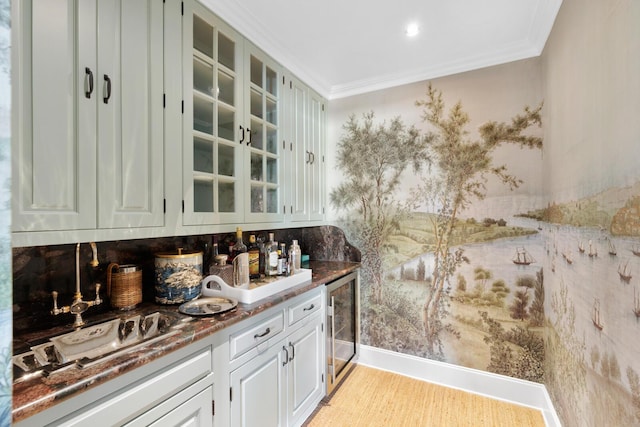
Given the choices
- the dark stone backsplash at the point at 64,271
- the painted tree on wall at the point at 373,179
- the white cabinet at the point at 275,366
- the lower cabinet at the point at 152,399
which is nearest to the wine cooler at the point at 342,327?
the white cabinet at the point at 275,366

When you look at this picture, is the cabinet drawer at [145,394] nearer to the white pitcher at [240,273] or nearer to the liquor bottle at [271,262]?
the white pitcher at [240,273]

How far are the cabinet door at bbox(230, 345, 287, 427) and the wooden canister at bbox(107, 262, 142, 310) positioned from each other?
2.00 feet

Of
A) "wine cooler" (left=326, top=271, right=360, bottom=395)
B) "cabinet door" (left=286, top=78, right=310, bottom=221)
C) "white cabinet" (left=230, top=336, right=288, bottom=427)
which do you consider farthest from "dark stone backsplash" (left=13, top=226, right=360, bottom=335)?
"wine cooler" (left=326, top=271, right=360, bottom=395)

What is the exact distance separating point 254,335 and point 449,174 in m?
1.91

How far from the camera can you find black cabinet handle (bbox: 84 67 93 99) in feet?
3.45

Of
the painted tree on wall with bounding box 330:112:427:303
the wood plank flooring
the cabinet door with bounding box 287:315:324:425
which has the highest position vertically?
the painted tree on wall with bounding box 330:112:427:303

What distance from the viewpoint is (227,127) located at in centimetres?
171

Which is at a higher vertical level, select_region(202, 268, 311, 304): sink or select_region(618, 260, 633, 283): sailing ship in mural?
select_region(618, 260, 633, 283): sailing ship in mural

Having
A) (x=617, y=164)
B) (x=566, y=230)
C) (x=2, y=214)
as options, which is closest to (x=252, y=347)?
(x=2, y=214)

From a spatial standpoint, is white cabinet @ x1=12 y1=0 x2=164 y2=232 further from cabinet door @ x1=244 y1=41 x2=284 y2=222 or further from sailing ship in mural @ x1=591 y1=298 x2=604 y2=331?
sailing ship in mural @ x1=591 y1=298 x2=604 y2=331

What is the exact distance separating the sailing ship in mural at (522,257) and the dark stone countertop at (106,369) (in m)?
1.89

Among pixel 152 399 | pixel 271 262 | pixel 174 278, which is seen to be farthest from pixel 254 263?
pixel 152 399

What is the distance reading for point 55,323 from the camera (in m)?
1.19

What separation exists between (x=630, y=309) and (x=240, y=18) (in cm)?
226
